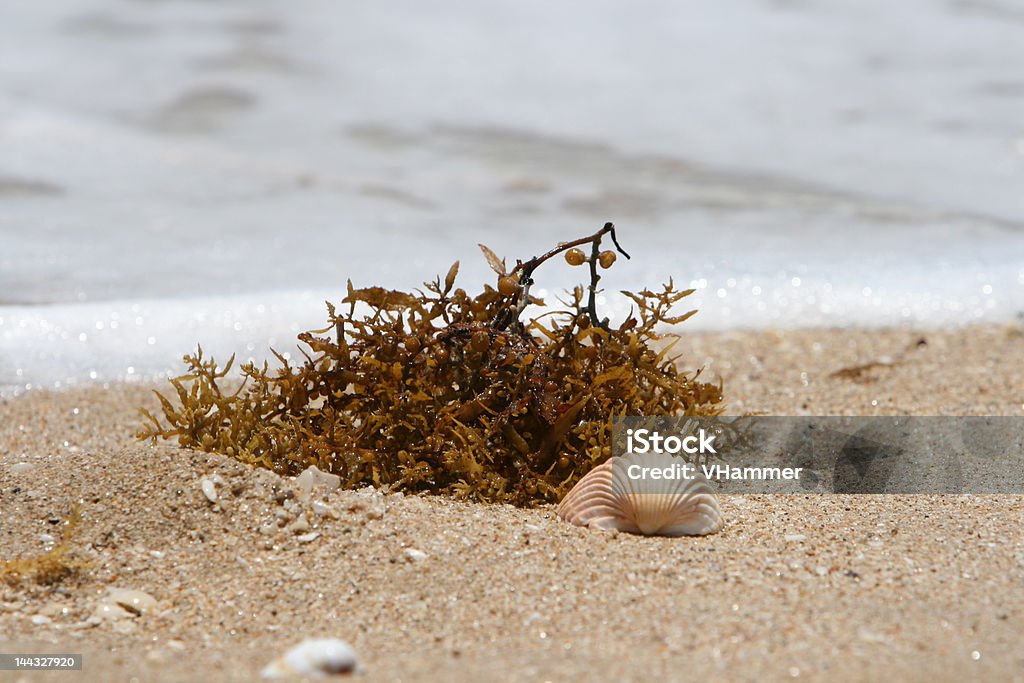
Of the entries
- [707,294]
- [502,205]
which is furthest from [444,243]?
[707,294]

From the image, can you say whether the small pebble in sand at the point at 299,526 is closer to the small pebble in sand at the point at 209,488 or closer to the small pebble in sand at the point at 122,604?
the small pebble in sand at the point at 209,488

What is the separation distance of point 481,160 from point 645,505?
188 inches

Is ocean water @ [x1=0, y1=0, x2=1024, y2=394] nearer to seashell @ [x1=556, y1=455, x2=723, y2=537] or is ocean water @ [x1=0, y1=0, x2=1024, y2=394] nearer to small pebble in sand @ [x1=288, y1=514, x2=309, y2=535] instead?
small pebble in sand @ [x1=288, y1=514, x2=309, y2=535]

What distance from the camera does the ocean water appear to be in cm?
416

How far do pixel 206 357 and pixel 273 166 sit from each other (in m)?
2.99

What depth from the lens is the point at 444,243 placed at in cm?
517

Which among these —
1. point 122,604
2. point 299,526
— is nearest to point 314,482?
point 299,526

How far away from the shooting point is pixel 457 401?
2350 mm

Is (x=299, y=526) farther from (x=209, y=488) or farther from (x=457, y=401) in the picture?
(x=457, y=401)

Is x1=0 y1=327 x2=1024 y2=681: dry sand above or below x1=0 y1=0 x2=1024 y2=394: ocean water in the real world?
below

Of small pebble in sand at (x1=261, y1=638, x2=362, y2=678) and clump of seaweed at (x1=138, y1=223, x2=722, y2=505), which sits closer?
small pebble in sand at (x1=261, y1=638, x2=362, y2=678)

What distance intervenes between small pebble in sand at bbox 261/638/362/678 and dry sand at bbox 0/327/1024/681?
4cm

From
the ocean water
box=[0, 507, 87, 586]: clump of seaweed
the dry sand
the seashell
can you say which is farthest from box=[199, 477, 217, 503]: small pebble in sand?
the ocean water

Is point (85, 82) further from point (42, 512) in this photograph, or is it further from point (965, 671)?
point (965, 671)
